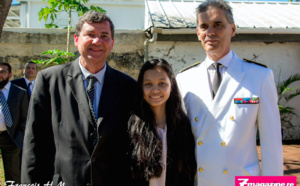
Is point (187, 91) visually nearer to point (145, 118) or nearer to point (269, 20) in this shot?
point (145, 118)

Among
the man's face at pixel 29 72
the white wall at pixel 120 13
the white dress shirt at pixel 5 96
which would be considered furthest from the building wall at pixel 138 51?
A: the white wall at pixel 120 13

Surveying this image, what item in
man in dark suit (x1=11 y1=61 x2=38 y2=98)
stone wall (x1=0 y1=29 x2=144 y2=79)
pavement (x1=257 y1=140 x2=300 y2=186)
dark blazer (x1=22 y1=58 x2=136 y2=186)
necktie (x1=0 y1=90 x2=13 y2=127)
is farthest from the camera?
stone wall (x1=0 y1=29 x2=144 y2=79)

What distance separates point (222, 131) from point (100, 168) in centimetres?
98

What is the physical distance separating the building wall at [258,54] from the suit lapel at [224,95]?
4.09 meters

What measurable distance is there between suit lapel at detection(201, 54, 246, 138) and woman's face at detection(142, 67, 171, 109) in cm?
39

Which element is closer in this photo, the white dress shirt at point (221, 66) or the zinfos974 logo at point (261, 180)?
the zinfos974 logo at point (261, 180)

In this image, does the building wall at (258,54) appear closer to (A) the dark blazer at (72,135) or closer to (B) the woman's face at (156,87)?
(B) the woman's face at (156,87)

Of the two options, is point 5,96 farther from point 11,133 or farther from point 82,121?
point 82,121

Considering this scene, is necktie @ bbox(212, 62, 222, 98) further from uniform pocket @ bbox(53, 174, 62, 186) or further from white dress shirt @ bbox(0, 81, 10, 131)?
white dress shirt @ bbox(0, 81, 10, 131)

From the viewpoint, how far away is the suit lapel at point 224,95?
2.00m

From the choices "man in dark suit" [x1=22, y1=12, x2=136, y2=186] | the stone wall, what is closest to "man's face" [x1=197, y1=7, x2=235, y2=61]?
"man in dark suit" [x1=22, y1=12, x2=136, y2=186]

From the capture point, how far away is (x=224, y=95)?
203 cm

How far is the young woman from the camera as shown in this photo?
2.00 meters

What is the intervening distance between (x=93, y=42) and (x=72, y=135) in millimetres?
741
